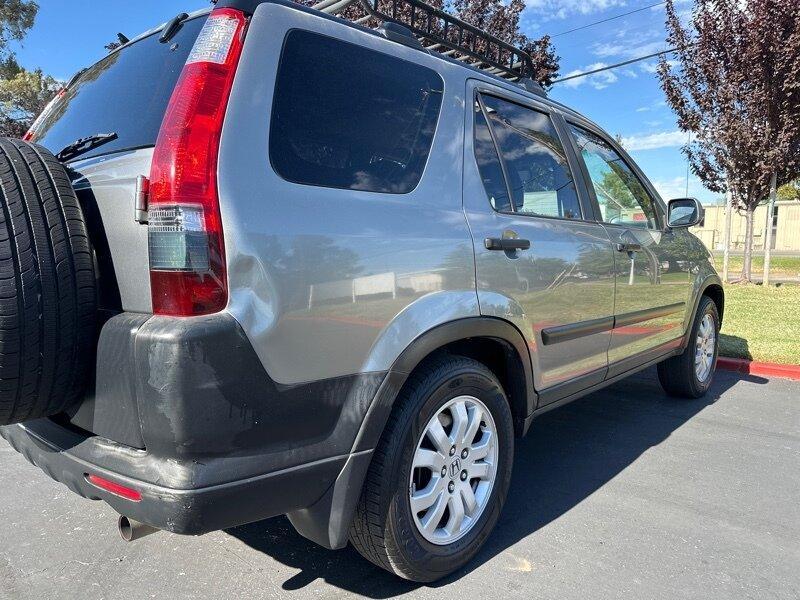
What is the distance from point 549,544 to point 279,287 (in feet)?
5.77

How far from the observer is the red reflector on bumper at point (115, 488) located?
1622mm

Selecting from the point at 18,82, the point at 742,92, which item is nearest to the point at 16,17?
the point at 18,82

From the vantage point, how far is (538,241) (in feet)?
8.71

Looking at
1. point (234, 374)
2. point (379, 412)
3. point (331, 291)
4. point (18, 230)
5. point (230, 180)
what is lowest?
point (379, 412)

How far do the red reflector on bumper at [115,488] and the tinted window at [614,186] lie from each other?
276 cm

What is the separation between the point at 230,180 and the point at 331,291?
0.43 meters

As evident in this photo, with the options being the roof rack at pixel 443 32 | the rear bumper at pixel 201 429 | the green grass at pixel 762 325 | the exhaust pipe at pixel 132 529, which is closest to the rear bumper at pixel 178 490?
the rear bumper at pixel 201 429

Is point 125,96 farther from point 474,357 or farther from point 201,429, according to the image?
point 474,357

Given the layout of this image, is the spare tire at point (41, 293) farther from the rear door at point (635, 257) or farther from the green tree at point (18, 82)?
the green tree at point (18, 82)

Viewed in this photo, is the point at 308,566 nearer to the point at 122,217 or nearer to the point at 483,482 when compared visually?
the point at 483,482

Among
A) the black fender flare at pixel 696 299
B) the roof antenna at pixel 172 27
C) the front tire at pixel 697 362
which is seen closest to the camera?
the roof antenna at pixel 172 27

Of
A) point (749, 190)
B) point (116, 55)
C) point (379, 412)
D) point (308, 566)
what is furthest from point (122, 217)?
point (749, 190)

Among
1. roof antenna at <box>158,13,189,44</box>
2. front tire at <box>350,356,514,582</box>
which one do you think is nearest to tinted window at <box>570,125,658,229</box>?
front tire at <box>350,356,514,582</box>

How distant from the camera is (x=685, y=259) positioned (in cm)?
417
